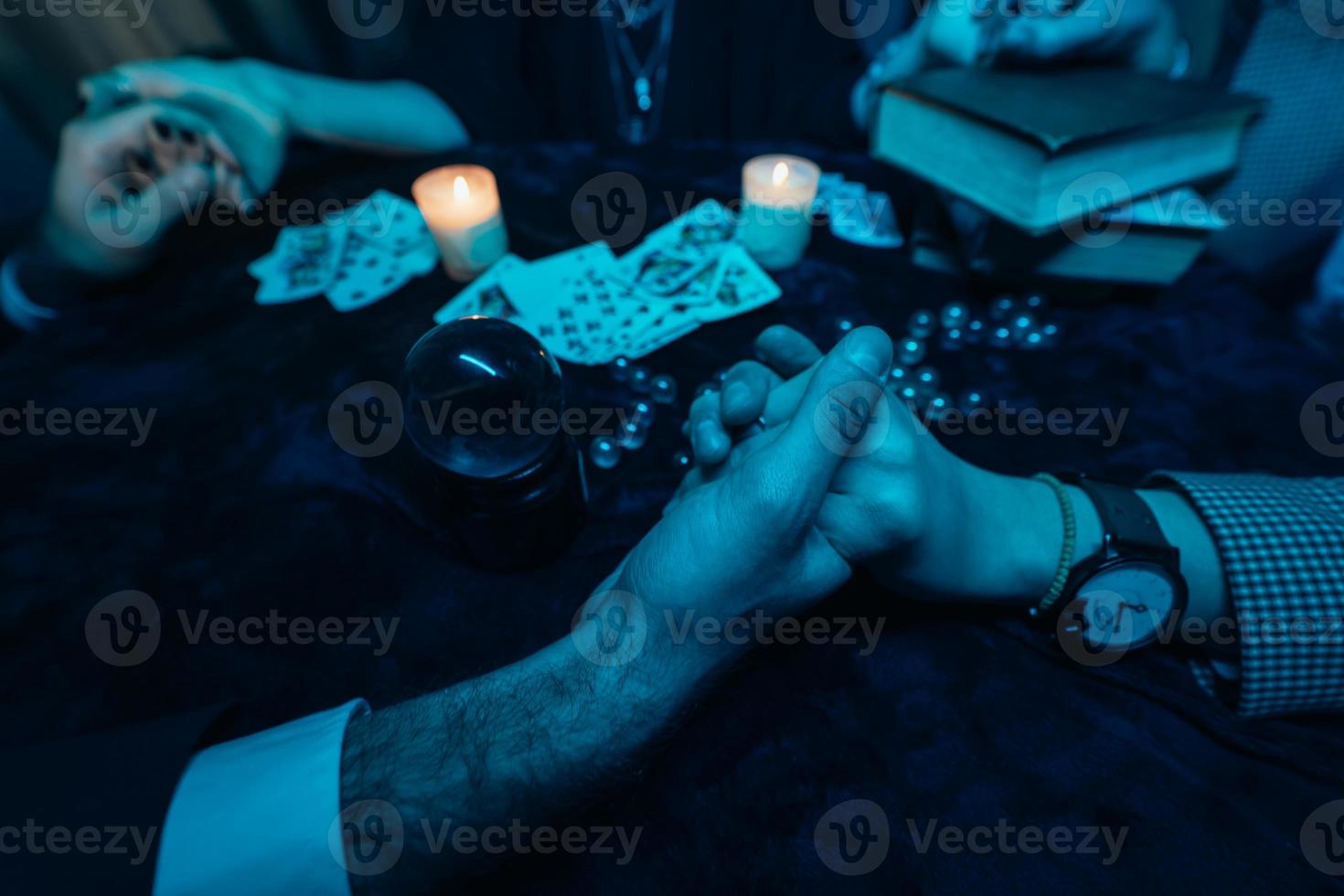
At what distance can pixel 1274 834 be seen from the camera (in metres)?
0.66

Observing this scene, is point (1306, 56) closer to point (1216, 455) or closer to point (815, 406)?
point (1216, 455)

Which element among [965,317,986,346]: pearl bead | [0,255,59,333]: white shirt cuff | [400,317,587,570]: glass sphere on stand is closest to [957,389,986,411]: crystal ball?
[965,317,986,346]: pearl bead

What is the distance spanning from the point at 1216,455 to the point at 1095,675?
20.0 inches

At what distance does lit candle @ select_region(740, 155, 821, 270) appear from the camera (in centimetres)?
129

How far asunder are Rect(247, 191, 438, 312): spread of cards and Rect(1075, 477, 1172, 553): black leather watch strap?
141cm

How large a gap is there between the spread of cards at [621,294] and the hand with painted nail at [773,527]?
0.58m

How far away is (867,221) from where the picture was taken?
1.50 meters

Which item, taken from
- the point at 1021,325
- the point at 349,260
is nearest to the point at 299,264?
the point at 349,260

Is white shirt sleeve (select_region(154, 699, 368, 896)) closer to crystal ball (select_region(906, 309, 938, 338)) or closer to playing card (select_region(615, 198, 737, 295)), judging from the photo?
playing card (select_region(615, 198, 737, 295))

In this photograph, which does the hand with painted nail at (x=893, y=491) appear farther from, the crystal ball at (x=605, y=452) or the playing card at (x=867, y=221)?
the playing card at (x=867, y=221)

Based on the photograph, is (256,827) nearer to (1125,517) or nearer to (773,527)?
(773,527)

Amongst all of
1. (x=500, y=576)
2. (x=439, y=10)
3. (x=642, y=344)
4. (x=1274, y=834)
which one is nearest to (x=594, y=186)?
(x=642, y=344)

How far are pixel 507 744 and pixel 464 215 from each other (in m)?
1.07

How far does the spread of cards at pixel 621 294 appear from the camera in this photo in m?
1.25
